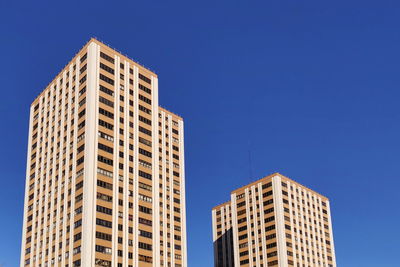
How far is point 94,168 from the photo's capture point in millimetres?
107562

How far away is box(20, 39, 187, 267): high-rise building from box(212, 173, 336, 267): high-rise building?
2424 inches

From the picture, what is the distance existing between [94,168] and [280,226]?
263 ft

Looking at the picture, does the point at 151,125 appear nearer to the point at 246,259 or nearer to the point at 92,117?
the point at 92,117

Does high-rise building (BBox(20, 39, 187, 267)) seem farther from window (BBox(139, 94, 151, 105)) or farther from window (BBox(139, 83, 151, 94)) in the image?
window (BBox(139, 94, 151, 105))

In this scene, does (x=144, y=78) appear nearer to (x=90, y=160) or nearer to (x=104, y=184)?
(x=90, y=160)

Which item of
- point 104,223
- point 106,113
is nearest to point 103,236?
point 104,223

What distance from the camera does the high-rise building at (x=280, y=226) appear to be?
16738 cm

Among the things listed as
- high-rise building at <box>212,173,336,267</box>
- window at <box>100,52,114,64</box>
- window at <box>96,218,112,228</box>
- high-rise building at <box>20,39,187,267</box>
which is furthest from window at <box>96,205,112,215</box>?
high-rise building at <box>212,173,336,267</box>

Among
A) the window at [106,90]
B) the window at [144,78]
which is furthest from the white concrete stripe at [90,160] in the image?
the window at [144,78]

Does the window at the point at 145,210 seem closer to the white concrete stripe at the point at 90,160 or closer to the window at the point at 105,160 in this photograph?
the window at the point at 105,160

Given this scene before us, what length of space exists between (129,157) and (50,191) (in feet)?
67.4

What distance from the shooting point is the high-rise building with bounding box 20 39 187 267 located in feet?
345

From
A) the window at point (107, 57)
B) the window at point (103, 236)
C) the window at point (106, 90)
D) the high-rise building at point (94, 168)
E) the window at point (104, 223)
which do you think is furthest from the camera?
the window at point (107, 57)

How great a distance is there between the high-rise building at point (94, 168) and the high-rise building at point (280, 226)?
202 feet
